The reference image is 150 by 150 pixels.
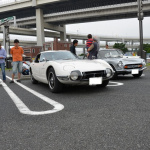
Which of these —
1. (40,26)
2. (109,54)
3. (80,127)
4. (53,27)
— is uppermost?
(53,27)

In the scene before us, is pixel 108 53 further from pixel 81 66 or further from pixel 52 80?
pixel 52 80

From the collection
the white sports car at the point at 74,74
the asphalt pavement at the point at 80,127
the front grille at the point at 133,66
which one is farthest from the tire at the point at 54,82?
the front grille at the point at 133,66

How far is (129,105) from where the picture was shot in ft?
10.7

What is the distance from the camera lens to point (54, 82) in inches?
183

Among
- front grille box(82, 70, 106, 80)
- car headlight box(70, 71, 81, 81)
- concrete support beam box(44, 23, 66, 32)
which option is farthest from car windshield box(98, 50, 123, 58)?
concrete support beam box(44, 23, 66, 32)

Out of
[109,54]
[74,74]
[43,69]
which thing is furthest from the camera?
[109,54]

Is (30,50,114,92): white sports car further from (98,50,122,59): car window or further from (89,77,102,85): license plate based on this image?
(98,50,122,59): car window

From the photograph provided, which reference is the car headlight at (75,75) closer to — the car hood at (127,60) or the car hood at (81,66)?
the car hood at (81,66)

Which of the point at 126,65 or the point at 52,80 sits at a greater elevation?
the point at 126,65

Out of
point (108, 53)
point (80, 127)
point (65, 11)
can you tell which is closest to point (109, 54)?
point (108, 53)

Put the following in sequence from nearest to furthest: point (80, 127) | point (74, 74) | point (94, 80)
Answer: point (80, 127), point (74, 74), point (94, 80)

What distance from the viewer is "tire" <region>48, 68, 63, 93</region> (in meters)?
4.58

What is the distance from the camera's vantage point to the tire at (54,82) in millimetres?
4582

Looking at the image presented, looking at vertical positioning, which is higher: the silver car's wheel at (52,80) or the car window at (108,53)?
the car window at (108,53)
